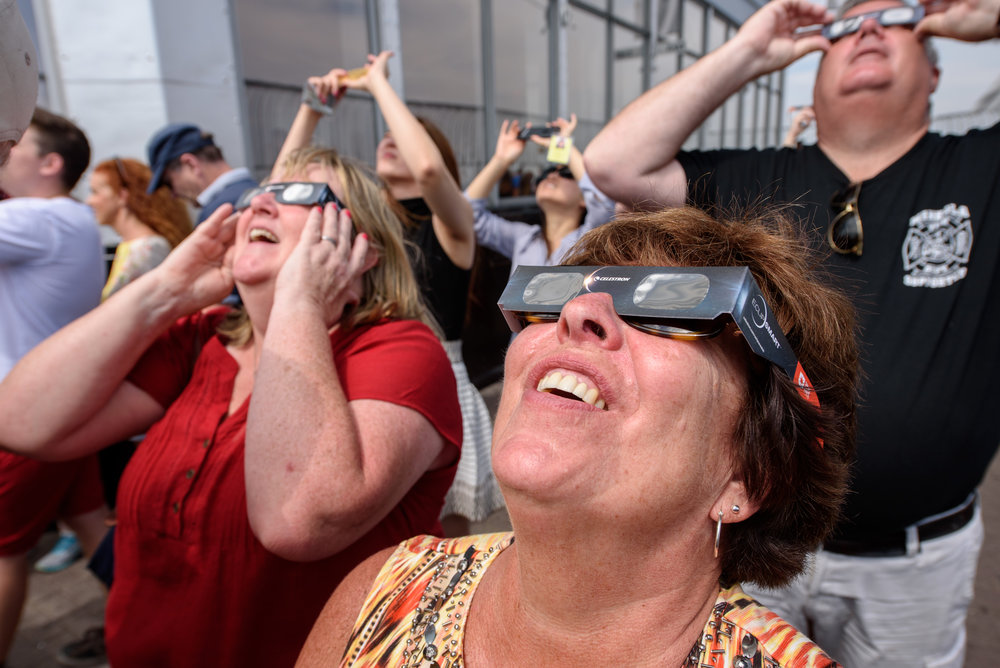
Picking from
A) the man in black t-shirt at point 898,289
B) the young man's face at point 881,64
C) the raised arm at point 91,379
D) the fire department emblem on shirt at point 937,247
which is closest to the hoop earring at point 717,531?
the man in black t-shirt at point 898,289

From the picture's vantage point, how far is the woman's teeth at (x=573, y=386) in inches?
37.8

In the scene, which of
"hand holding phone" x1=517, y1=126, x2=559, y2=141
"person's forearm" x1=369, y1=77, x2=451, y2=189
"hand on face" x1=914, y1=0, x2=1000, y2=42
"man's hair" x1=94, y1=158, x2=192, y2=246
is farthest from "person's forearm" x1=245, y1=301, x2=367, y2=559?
"hand holding phone" x1=517, y1=126, x2=559, y2=141

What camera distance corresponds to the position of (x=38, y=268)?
2.54m

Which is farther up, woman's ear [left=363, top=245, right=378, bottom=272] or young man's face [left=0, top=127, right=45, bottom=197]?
young man's face [left=0, top=127, right=45, bottom=197]

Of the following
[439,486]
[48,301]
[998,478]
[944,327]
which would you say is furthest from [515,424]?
[998,478]

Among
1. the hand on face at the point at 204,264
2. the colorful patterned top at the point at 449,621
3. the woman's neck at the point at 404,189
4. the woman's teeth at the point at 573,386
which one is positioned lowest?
the colorful patterned top at the point at 449,621

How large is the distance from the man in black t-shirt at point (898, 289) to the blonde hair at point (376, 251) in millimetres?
808

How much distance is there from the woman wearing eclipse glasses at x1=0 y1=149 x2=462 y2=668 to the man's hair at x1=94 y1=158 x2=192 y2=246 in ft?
7.24

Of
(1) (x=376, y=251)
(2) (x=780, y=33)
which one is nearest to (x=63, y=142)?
(1) (x=376, y=251)

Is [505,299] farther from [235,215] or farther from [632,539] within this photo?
[235,215]

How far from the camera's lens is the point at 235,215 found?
2020 mm

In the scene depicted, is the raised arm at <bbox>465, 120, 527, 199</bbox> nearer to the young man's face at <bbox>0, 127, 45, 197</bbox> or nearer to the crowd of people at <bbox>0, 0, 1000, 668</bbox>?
the crowd of people at <bbox>0, 0, 1000, 668</bbox>

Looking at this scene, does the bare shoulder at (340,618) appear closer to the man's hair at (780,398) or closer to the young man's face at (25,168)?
the man's hair at (780,398)

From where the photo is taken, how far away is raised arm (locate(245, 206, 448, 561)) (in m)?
1.34
